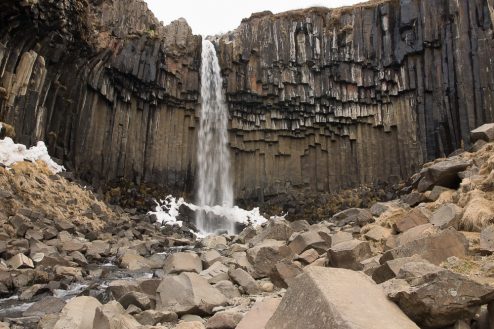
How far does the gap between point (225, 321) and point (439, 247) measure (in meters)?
3.57

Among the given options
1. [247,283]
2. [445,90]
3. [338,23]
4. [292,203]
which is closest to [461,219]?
[247,283]

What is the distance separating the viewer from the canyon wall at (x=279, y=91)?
26.9 metres

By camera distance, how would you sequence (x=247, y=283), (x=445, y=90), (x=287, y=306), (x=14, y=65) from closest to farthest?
1. (x=287, y=306)
2. (x=247, y=283)
3. (x=14, y=65)
4. (x=445, y=90)

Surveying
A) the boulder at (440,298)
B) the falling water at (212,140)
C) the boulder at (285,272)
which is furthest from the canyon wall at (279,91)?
the boulder at (440,298)

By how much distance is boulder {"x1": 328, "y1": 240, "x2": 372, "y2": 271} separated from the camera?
8.12 m

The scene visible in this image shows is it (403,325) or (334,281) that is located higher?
(334,281)

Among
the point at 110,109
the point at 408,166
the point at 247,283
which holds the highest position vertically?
the point at 110,109

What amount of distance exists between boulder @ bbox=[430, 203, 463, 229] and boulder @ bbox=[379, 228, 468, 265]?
228 centimetres

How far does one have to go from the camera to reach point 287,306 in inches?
165

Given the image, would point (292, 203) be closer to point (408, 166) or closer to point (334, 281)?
point (408, 166)

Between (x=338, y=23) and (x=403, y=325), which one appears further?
(x=338, y=23)

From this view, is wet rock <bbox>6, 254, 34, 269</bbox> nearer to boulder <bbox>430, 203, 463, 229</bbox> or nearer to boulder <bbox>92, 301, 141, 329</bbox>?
boulder <bbox>92, 301, 141, 329</bbox>

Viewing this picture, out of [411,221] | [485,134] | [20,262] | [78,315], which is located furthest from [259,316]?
[485,134]

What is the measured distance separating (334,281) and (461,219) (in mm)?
5913
